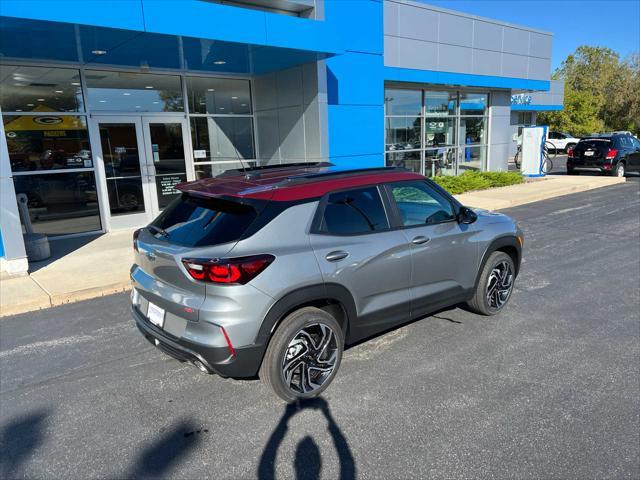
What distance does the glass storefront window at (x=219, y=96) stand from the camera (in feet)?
36.5

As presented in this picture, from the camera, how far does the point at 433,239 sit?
13.9ft

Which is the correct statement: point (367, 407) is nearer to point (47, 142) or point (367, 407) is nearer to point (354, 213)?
point (354, 213)

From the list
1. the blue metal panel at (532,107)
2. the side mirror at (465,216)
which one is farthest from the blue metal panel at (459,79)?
the blue metal panel at (532,107)

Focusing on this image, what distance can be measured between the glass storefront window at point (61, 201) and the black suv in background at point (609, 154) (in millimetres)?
18256

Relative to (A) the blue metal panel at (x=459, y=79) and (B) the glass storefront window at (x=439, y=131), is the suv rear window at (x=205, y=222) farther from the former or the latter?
(B) the glass storefront window at (x=439, y=131)

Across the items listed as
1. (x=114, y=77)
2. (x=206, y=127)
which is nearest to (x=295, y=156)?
(x=206, y=127)

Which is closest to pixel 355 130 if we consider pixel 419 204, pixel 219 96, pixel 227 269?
pixel 219 96

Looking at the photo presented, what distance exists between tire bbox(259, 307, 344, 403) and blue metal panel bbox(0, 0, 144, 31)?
5614 mm

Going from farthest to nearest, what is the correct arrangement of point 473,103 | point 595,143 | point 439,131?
1. point 595,143
2. point 473,103
3. point 439,131

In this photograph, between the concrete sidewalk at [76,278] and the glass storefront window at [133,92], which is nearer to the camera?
the concrete sidewalk at [76,278]

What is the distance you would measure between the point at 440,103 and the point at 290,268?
14511 mm

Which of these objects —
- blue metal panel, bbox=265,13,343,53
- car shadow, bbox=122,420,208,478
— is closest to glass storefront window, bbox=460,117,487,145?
blue metal panel, bbox=265,13,343,53

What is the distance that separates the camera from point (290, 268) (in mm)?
3287

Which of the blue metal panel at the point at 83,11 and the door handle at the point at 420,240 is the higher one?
the blue metal panel at the point at 83,11
